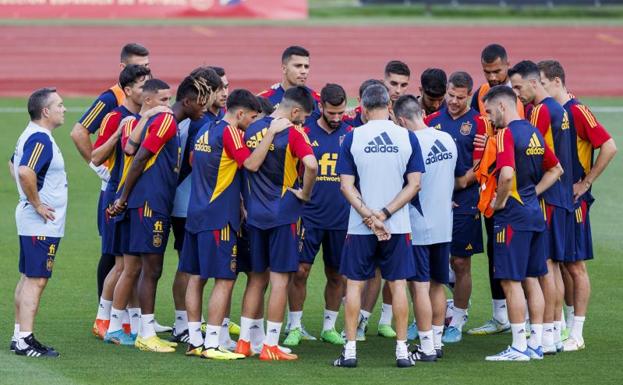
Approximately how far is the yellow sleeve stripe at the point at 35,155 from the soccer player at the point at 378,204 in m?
2.29

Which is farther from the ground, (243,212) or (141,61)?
(141,61)

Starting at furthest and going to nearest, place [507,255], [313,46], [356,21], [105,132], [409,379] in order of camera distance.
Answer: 1. [356,21]
2. [313,46]
3. [105,132]
4. [507,255]
5. [409,379]

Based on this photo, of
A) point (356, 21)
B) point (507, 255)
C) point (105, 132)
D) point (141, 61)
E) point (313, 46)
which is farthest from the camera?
point (356, 21)

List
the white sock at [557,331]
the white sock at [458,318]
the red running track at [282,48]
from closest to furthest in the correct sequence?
the white sock at [557,331], the white sock at [458,318], the red running track at [282,48]

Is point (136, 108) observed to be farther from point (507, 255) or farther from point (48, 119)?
point (507, 255)

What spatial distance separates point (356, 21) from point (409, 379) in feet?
109

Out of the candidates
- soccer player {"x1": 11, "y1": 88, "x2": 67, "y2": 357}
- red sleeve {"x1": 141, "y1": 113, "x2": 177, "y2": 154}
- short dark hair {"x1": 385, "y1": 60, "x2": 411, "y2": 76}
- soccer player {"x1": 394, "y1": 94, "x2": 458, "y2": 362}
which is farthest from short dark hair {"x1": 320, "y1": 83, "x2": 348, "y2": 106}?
soccer player {"x1": 11, "y1": 88, "x2": 67, "y2": 357}

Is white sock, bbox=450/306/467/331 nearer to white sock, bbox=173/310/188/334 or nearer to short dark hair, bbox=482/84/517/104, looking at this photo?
short dark hair, bbox=482/84/517/104

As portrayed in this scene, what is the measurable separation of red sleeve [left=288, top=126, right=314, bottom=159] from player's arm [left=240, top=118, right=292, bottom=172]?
0.07 meters

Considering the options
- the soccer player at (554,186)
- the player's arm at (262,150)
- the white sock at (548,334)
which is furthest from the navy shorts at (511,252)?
the player's arm at (262,150)

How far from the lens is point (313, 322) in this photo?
37.1ft

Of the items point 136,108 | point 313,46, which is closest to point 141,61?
point 136,108

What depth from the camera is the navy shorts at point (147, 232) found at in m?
9.96

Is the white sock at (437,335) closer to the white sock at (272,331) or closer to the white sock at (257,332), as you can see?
the white sock at (272,331)
